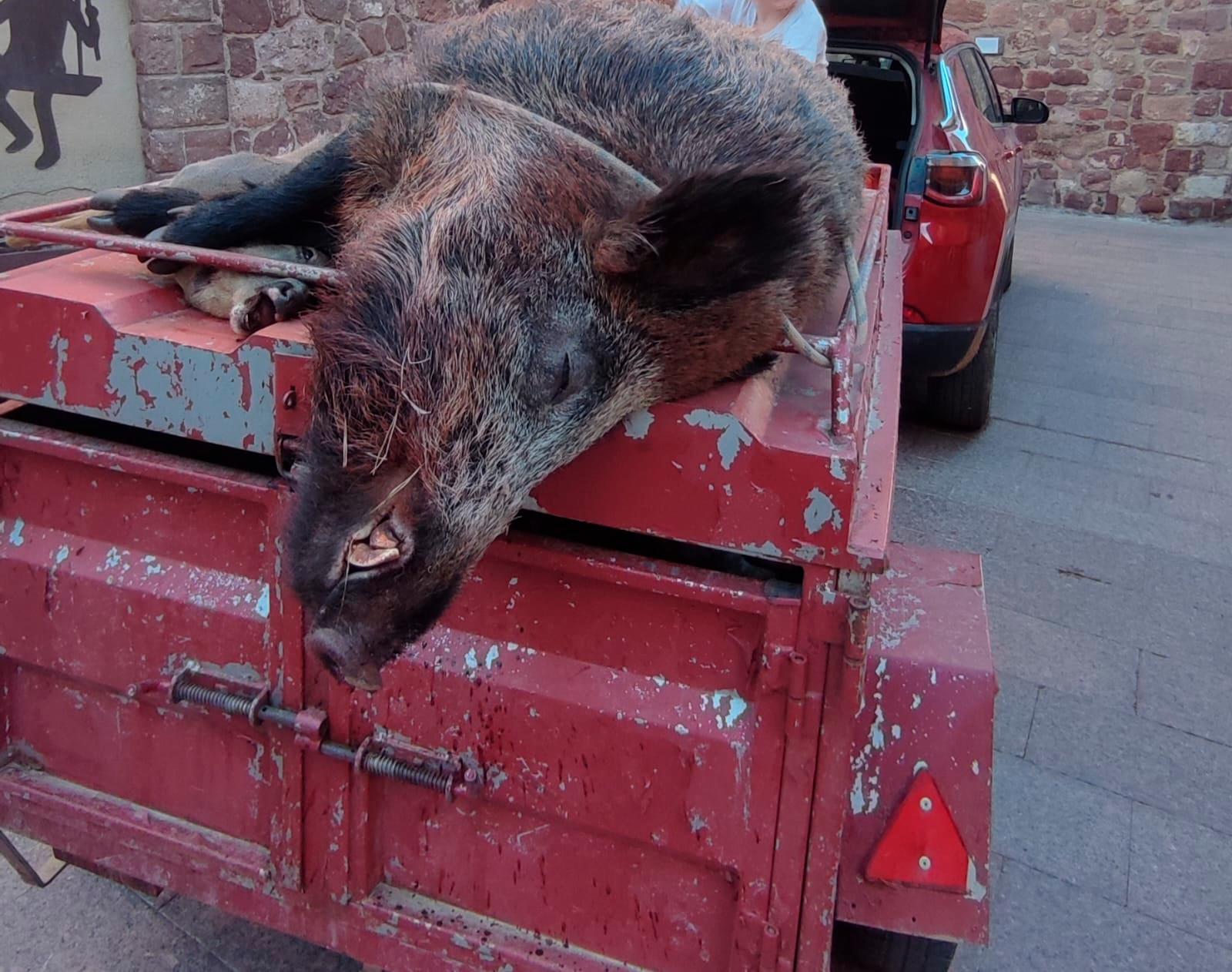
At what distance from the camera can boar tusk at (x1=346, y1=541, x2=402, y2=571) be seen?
155cm

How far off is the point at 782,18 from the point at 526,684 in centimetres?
319

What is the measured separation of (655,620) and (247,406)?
2.62ft

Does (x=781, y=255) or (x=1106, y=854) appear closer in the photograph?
(x=781, y=255)

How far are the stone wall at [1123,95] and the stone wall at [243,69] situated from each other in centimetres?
886

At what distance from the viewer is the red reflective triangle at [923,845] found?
180 cm

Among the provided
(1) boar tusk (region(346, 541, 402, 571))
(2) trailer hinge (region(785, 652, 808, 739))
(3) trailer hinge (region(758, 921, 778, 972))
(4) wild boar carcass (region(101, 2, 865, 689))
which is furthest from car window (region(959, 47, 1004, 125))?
(1) boar tusk (region(346, 541, 402, 571))

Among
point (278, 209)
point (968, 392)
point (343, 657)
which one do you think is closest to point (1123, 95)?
point (968, 392)

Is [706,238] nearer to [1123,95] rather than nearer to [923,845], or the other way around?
[923,845]

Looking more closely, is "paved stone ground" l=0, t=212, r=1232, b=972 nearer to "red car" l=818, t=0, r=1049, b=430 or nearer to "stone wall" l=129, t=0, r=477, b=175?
"red car" l=818, t=0, r=1049, b=430

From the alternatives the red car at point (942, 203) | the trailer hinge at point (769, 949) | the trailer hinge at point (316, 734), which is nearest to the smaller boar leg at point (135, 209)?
the trailer hinge at point (316, 734)

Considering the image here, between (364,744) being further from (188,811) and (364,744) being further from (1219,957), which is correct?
(1219,957)

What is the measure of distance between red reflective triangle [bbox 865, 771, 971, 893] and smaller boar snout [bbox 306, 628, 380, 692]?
35.7 inches

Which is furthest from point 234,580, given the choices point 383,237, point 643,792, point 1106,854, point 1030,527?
point 1030,527

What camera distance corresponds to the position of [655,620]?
178 cm
